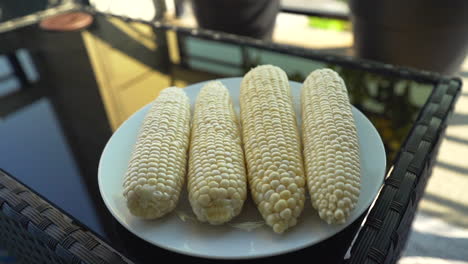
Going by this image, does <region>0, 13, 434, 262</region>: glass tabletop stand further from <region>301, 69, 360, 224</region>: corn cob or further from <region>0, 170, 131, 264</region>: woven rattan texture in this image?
<region>301, 69, 360, 224</region>: corn cob

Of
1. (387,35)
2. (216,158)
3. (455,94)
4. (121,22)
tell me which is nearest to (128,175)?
(216,158)

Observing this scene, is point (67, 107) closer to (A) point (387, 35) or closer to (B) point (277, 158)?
(B) point (277, 158)

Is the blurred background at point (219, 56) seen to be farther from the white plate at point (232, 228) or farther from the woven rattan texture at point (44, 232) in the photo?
the white plate at point (232, 228)

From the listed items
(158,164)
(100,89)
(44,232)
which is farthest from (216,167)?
(100,89)

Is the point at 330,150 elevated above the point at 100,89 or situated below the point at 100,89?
above

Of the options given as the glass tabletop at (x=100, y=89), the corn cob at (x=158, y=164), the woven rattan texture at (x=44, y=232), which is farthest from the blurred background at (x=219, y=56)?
the corn cob at (x=158, y=164)

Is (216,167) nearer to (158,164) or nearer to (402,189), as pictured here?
(158,164)
